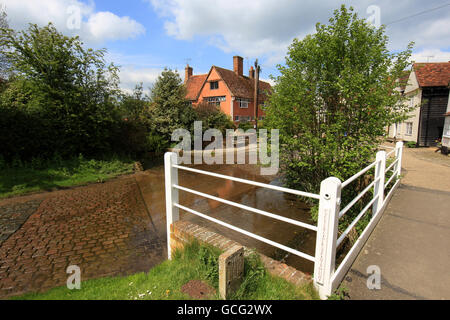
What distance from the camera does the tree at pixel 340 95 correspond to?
17.5ft

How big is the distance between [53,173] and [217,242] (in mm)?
9234

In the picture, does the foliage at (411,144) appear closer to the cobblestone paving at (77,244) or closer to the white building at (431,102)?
the white building at (431,102)

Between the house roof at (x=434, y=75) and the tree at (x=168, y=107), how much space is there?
16.4m

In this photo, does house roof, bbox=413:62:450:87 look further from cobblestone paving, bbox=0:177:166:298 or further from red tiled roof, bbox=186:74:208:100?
red tiled roof, bbox=186:74:208:100

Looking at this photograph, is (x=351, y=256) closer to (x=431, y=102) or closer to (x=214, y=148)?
(x=214, y=148)

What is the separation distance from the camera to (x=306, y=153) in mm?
6141

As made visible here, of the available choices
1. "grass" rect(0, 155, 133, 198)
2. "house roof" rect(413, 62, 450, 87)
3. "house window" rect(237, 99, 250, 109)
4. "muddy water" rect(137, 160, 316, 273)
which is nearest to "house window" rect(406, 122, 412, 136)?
"house roof" rect(413, 62, 450, 87)

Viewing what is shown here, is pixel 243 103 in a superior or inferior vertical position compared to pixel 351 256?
superior

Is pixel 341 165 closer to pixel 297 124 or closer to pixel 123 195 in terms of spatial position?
pixel 297 124

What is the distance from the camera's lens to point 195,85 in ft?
107

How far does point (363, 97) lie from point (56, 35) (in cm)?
1195

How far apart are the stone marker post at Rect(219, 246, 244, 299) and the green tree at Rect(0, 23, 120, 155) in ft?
34.6

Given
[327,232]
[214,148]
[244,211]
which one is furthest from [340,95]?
[214,148]

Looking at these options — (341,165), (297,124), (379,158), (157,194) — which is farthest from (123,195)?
(379,158)
